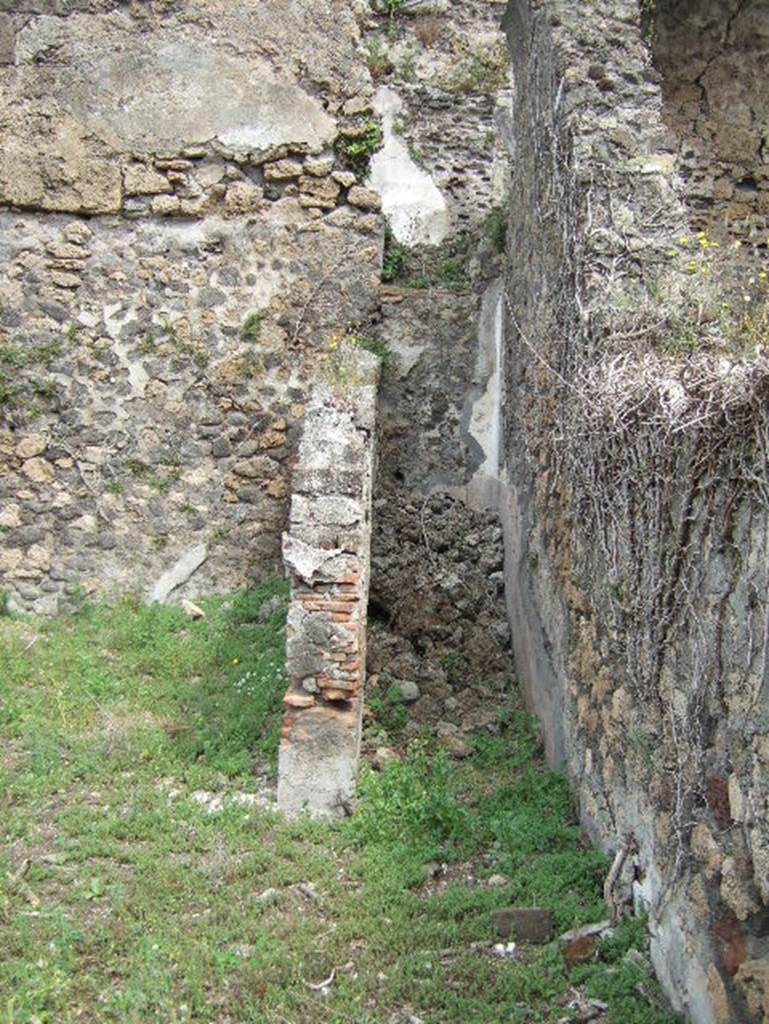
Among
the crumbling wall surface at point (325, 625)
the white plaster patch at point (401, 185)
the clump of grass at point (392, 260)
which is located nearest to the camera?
the crumbling wall surface at point (325, 625)

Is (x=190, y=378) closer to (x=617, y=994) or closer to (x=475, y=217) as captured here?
(x=475, y=217)

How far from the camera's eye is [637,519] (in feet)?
13.7

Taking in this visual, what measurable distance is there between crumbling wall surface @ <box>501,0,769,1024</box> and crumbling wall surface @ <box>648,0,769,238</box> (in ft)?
5.16

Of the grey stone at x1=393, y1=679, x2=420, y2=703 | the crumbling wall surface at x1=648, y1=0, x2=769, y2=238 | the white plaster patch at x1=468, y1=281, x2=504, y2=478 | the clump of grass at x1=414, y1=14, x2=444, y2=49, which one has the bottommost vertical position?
the grey stone at x1=393, y1=679, x2=420, y2=703

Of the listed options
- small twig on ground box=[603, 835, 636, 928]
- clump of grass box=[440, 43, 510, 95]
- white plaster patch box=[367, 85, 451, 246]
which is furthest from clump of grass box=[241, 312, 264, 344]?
small twig on ground box=[603, 835, 636, 928]

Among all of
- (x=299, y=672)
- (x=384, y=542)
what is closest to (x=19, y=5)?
(x=384, y=542)

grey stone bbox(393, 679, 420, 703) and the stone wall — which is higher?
the stone wall

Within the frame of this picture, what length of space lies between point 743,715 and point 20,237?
595cm

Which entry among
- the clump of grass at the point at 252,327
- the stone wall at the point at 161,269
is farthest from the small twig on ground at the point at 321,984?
the clump of grass at the point at 252,327

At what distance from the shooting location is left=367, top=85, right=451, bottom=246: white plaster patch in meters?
9.82

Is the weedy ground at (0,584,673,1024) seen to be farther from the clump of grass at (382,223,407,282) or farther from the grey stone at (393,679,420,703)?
the clump of grass at (382,223,407,282)

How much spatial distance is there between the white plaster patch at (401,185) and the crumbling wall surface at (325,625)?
15.1 ft

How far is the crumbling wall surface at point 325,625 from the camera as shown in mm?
5195

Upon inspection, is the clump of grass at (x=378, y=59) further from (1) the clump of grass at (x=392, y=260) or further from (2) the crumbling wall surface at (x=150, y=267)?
(2) the crumbling wall surface at (x=150, y=267)
